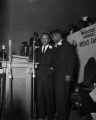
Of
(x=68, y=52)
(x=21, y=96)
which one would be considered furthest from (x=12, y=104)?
(x=68, y=52)

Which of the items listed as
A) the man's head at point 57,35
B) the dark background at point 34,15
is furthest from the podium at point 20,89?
the dark background at point 34,15

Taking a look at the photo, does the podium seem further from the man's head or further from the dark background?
the dark background

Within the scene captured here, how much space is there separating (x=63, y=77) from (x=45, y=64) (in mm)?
396

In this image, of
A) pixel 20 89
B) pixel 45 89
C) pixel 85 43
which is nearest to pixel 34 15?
pixel 85 43

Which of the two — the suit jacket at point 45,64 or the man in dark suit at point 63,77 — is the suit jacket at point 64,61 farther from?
the suit jacket at point 45,64

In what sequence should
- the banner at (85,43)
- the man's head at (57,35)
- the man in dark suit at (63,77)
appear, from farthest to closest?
the banner at (85,43)
the man's head at (57,35)
the man in dark suit at (63,77)

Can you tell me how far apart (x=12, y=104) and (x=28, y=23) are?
3043 millimetres

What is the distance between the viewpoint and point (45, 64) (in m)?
4.03

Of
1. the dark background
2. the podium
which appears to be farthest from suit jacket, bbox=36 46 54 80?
the dark background

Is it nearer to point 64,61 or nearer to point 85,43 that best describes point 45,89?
point 64,61

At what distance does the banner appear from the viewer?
168 inches

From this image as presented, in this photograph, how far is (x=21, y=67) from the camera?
10.8 ft

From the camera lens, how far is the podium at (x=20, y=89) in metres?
3.22

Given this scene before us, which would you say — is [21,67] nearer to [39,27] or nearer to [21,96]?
[21,96]
